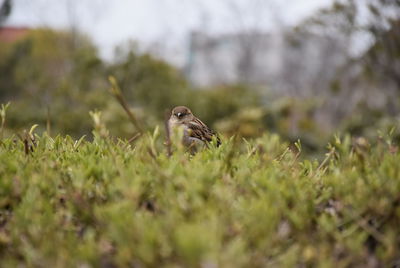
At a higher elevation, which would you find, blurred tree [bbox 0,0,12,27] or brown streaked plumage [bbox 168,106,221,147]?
blurred tree [bbox 0,0,12,27]

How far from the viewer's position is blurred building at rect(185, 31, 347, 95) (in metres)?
27.7

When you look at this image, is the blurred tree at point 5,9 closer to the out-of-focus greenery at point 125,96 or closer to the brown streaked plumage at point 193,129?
the out-of-focus greenery at point 125,96

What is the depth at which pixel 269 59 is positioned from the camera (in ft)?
160

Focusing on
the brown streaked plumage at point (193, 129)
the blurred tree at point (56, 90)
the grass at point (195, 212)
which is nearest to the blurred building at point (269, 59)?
the blurred tree at point (56, 90)

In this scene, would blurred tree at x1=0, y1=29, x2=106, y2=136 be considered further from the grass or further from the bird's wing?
the grass

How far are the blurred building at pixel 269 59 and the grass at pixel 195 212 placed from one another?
17282 millimetres

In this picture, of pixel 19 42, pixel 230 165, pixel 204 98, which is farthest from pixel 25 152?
pixel 19 42

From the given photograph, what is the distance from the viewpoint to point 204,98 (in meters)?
17.9

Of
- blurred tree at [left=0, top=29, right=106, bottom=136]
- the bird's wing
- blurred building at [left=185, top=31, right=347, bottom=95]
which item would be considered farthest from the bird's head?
blurred building at [left=185, top=31, right=347, bottom=95]

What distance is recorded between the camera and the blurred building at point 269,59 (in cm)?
2770

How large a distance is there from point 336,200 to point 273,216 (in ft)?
1.75

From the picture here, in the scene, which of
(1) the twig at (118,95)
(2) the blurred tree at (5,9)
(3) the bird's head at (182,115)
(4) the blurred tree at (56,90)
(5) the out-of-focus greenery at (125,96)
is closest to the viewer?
(1) the twig at (118,95)

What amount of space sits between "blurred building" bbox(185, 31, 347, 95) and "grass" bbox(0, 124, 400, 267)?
17282 millimetres

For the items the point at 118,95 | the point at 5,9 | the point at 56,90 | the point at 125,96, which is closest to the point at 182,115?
the point at 118,95
